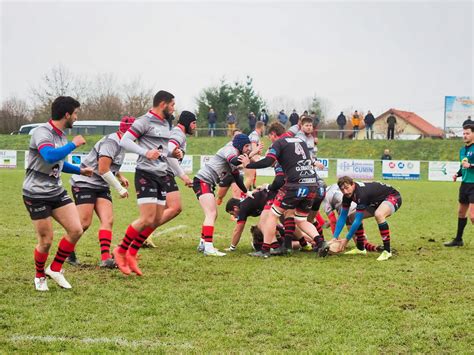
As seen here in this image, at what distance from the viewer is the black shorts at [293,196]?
9109 mm

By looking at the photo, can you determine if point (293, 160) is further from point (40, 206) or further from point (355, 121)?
point (355, 121)

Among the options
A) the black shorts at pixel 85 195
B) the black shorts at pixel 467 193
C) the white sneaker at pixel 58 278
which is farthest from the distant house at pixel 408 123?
the white sneaker at pixel 58 278

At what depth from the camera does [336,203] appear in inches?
417

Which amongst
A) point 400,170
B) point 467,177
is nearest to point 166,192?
point 467,177

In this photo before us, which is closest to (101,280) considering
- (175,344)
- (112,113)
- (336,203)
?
(175,344)

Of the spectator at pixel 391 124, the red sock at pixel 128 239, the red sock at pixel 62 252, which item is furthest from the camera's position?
the spectator at pixel 391 124

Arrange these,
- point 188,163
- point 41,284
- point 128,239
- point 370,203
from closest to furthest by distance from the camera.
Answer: point 41,284 < point 128,239 < point 370,203 < point 188,163

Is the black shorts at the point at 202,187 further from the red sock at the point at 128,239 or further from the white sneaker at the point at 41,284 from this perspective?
the white sneaker at the point at 41,284

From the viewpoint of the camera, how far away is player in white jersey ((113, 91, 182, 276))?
25.2ft

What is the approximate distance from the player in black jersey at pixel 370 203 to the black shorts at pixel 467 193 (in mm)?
1981

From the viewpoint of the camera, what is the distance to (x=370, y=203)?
9.48m

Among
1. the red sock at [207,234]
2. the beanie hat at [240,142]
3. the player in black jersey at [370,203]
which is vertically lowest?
the red sock at [207,234]

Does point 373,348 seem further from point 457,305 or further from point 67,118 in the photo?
point 67,118

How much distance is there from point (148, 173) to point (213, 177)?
2379 millimetres
